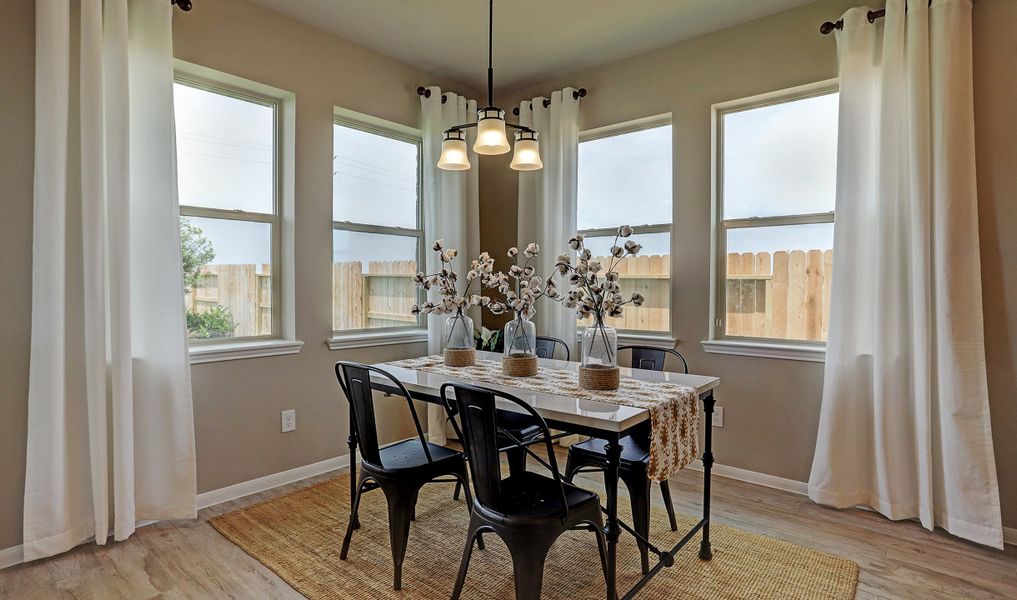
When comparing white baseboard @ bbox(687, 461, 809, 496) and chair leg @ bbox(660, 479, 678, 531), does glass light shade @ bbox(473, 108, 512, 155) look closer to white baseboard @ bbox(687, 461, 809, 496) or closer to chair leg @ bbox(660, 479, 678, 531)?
chair leg @ bbox(660, 479, 678, 531)

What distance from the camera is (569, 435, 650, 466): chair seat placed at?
2115 millimetres

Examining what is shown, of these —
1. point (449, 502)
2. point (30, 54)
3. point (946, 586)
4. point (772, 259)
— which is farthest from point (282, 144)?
point (946, 586)

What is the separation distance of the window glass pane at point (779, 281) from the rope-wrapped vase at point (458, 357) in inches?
64.6

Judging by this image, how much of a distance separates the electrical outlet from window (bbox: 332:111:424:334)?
572 millimetres

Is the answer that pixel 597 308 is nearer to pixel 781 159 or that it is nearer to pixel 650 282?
pixel 650 282

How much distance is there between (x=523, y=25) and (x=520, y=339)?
6.34 feet

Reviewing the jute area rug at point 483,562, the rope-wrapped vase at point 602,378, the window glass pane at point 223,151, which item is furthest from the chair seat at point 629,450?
the window glass pane at point 223,151

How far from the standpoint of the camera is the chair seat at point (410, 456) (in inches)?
82.2

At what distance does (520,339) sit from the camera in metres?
2.38

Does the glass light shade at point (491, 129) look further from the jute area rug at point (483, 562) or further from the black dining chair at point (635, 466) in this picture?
the jute area rug at point (483, 562)

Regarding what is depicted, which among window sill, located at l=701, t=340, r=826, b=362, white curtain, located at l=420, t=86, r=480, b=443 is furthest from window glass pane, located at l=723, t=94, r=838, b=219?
white curtain, located at l=420, t=86, r=480, b=443

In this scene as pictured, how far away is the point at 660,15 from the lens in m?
2.98

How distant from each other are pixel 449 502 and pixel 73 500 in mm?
1643

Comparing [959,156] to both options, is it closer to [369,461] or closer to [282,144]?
[369,461]
